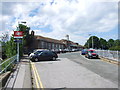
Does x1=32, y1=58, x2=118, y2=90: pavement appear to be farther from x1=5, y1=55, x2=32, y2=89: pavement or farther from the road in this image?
x1=5, y1=55, x2=32, y2=89: pavement

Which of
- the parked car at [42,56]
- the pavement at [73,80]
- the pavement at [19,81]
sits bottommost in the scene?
the pavement at [73,80]

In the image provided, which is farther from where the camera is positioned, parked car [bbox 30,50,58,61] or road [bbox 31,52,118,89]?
parked car [bbox 30,50,58,61]

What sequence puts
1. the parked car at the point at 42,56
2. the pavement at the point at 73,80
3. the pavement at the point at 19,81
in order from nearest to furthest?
the pavement at the point at 19,81, the pavement at the point at 73,80, the parked car at the point at 42,56

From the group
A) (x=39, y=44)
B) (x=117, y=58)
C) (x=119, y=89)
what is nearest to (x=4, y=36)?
(x=39, y=44)

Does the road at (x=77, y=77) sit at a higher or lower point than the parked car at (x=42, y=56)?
lower

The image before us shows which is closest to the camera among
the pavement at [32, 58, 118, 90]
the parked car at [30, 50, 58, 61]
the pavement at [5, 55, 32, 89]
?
the pavement at [5, 55, 32, 89]

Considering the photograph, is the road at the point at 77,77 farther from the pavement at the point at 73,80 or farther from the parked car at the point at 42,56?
the parked car at the point at 42,56

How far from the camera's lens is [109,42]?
141000 millimetres

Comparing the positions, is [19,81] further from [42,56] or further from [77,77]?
[42,56]

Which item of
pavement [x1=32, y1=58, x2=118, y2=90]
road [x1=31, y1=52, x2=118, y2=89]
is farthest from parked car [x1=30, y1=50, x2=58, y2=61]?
pavement [x1=32, y1=58, x2=118, y2=90]

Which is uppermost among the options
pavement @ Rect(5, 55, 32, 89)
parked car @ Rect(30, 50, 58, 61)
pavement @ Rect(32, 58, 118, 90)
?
parked car @ Rect(30, 50, 58, 61)

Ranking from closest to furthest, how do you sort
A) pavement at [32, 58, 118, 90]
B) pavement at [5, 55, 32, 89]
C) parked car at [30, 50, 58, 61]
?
pavement at [5, 55, 32, 89], pavement at [32, 58, 118, 90], parked car at [30, 50, 58, 61]

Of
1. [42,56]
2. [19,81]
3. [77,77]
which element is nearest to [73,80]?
[77,77]

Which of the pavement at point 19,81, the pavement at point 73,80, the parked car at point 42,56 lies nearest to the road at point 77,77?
the pavement at point 73,80
